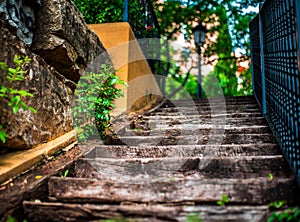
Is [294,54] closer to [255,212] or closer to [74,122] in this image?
[255,212]

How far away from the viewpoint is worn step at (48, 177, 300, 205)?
1382mm

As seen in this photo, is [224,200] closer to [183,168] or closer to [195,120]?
[183,168]

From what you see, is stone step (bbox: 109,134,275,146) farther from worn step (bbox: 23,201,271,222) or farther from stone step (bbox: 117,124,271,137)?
worn step (bbox: 23,201,271,222)

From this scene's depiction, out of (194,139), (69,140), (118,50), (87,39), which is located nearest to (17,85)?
(69,140)

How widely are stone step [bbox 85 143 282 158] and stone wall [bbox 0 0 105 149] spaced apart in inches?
16.1

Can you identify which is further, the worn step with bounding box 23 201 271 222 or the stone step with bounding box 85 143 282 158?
the stone step with bounding box 85 143 282 158

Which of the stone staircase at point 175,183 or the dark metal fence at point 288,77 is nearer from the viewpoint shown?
the stone staircase at point 175,183

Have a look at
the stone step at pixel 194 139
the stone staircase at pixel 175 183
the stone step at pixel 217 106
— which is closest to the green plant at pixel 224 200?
the stone staircase at pixel 175 183

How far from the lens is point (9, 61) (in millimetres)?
1652

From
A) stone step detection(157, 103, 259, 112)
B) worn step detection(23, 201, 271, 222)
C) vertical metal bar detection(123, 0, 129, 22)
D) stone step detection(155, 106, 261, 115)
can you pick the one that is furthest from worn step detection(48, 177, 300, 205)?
vertical metal bar detection(123, 0, 129, 22)

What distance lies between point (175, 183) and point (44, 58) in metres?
1.63

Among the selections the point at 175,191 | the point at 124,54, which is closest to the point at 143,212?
the point at 175,191

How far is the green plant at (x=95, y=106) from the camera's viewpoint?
229 centimetres

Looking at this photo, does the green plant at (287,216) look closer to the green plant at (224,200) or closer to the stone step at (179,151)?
the green plant at (224,200)
